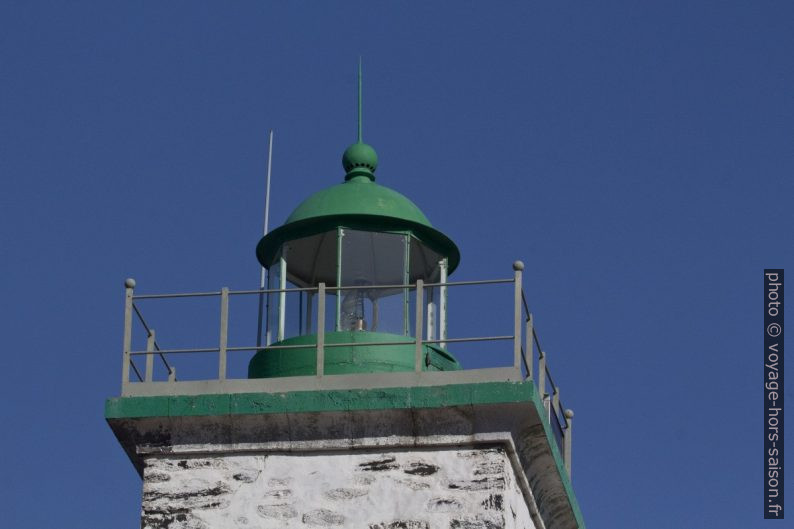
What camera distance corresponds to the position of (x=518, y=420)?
15.4m

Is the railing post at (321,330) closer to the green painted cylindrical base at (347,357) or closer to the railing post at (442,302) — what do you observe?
the green painted cylindrical base at (347,357)

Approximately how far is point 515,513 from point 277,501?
1829 millimetres

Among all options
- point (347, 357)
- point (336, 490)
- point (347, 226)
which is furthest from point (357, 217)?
point (336, 490)

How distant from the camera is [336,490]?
15.4 meters

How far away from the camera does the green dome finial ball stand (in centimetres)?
1756

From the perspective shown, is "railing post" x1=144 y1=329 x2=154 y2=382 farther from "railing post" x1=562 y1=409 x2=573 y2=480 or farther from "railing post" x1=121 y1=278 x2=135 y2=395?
"railing post" x1=562 y1=409 x2=573 y2=480

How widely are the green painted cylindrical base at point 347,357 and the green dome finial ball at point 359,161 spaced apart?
188 centimetres

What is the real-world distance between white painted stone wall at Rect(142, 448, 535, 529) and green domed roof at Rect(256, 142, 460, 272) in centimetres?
226

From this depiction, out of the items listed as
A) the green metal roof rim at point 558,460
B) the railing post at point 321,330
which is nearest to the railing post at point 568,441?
the green metal roof rim at point 558,460

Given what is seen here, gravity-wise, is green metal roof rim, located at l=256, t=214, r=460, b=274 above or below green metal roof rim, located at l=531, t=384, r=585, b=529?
above

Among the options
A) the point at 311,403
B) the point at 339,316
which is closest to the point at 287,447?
the point at 311,403

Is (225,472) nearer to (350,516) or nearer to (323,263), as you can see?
(350,516)

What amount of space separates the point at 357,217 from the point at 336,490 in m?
2.59

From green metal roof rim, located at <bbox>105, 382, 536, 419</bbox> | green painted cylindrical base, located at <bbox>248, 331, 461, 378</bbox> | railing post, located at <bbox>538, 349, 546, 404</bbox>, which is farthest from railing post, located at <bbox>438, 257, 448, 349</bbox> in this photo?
green metal roof rim, located at <bbox>105, 382, 536, 419</bbox>
